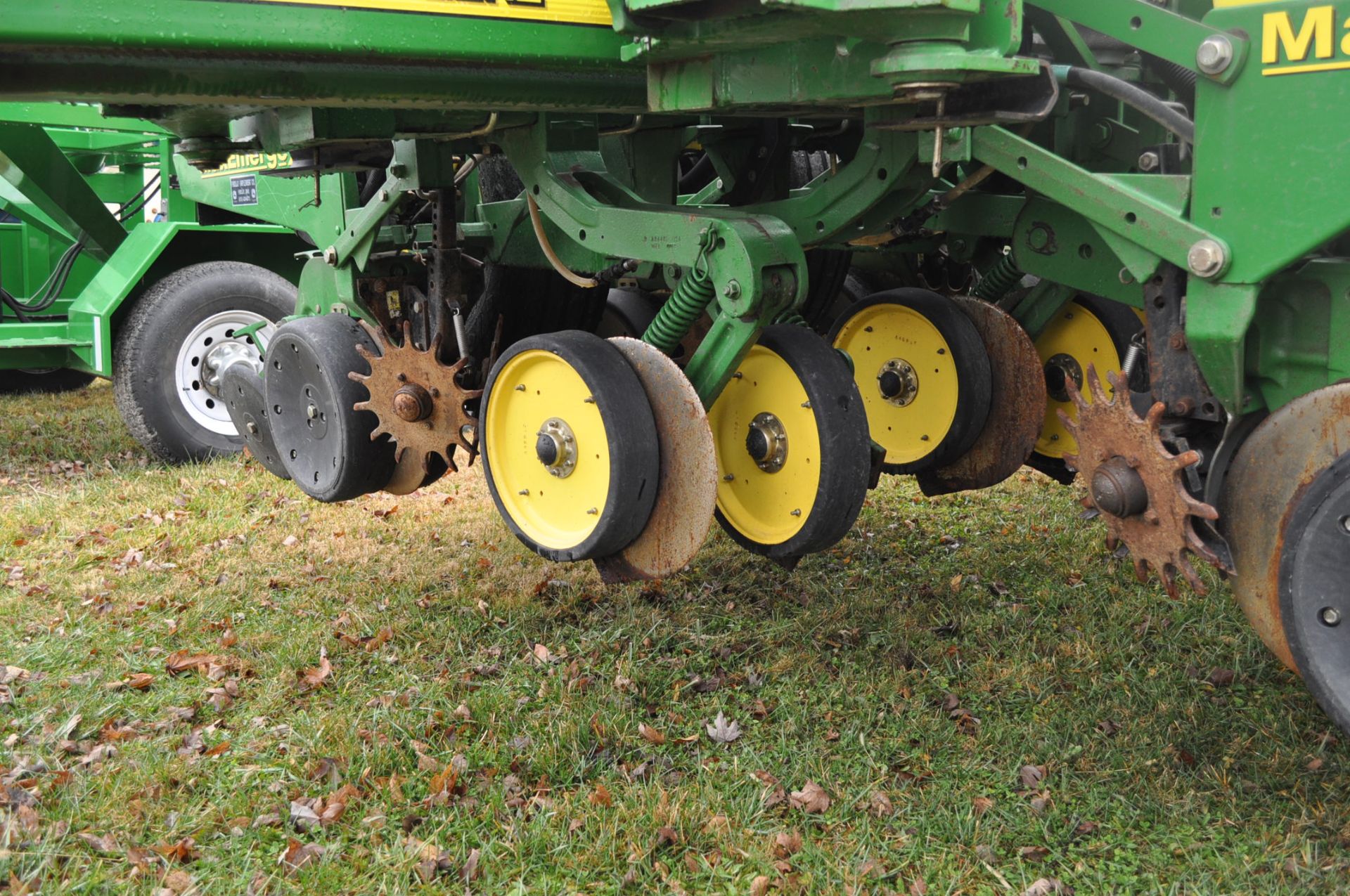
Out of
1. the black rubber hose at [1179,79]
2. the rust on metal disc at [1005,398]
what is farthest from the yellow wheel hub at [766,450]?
the black rubber hose at [1179,79]

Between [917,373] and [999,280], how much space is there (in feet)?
1.33

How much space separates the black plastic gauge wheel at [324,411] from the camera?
4.10 m

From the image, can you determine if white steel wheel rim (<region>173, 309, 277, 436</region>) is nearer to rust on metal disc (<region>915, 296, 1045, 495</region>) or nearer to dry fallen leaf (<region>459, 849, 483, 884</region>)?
rust on metal disc (<region>915, 296, 1045, 495</region>)

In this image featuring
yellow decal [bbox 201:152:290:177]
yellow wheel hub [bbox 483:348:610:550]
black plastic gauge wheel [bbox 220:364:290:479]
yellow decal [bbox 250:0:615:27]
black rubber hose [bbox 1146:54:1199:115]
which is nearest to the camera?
yellow decal [bbox 250:0:615:27]

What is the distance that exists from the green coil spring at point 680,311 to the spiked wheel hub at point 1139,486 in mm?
1037

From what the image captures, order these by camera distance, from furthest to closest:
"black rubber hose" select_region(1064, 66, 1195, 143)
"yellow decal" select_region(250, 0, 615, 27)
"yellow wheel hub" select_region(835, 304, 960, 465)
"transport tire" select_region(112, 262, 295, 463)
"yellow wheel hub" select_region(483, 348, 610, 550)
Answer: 1. "transport tire" select_region(112, 262, 295, 463)
2. "yellow wheel hub" select_region(835, 304, 960, 465)
3. "yellow wheel hub" select_region(483, 348, 610, 550)
4. "black rubber hose" select_region(1064, 66, 1195, 143)
5. "yellow decal" select_region(250, 0, 615, 27)

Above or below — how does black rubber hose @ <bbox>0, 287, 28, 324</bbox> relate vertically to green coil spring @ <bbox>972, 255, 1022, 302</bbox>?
below

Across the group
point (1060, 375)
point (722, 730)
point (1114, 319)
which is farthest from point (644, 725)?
point (1114, 319)

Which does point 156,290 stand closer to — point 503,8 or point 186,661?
point 186,661

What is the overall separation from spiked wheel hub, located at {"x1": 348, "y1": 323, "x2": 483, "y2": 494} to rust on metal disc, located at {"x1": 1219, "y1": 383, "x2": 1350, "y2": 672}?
214 cm

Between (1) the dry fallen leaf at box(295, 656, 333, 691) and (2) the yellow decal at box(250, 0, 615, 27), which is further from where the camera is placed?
(1) the dry fallen leaf at box(295, 656, 333, 691)

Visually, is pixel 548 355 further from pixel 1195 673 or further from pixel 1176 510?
pixel 1195 673

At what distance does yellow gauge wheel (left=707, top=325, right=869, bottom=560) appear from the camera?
3260 mm

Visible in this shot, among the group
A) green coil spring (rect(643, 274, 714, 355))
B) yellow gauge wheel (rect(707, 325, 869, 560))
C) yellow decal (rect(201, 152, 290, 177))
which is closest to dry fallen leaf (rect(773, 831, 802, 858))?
yellow gauge wheel (rect(707, 325, 869, 560))
